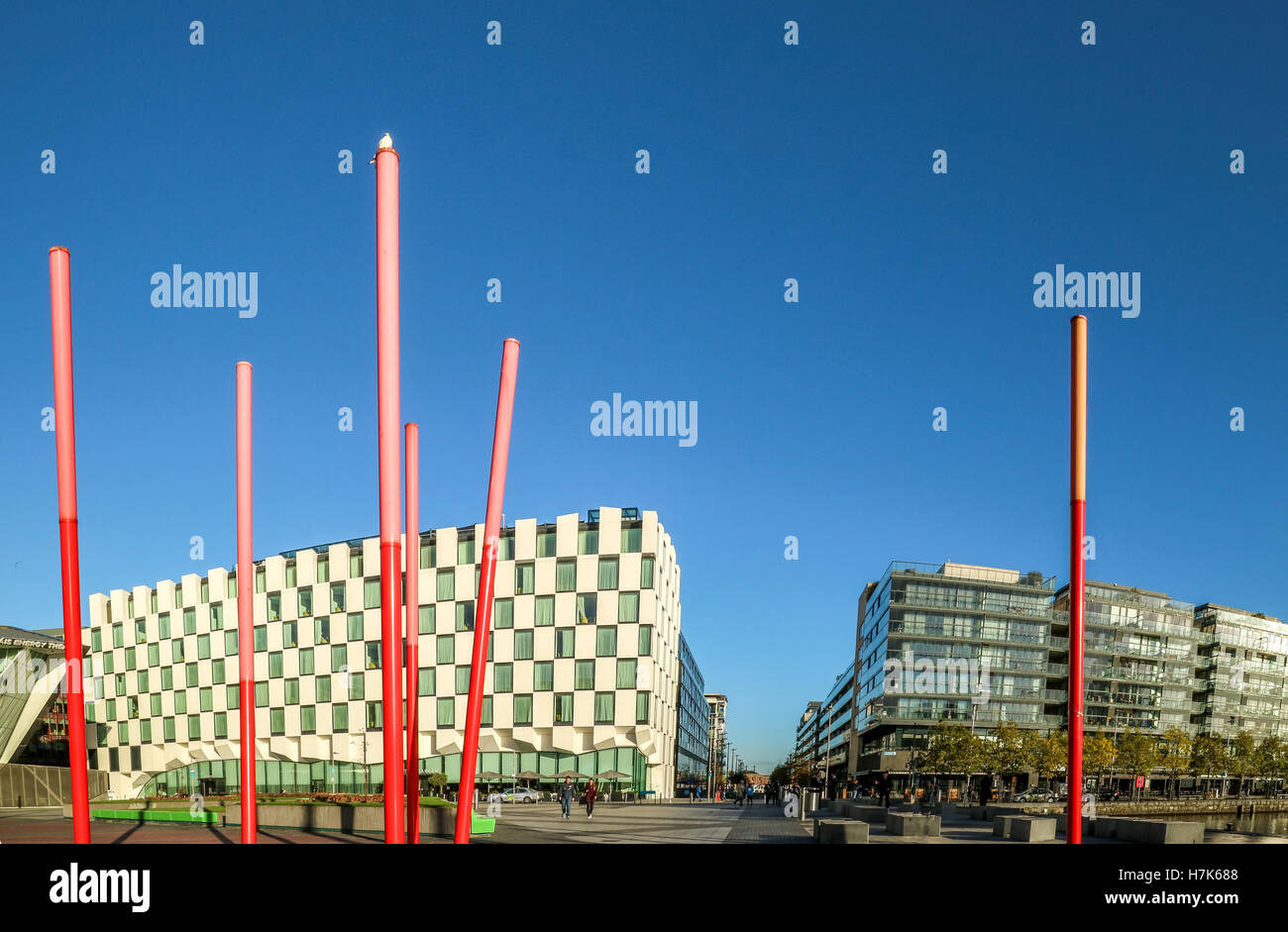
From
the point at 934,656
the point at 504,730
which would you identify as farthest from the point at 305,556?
the point at 934,656

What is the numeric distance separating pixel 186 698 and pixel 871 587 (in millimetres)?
80851

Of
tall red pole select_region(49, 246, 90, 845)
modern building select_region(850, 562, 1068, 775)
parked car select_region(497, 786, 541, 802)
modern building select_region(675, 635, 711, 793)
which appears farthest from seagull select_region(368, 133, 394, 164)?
modern building select_region(850, 562, 1068, 775)

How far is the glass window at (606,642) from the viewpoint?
65769 millimetres

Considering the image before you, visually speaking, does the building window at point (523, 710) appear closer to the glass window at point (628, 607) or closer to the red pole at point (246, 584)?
the glass window at point (628, 607)

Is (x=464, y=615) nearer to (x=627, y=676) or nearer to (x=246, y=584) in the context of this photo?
(x=627, y=676)

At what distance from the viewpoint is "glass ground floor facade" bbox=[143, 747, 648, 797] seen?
65438mm

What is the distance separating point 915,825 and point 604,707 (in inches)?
1556

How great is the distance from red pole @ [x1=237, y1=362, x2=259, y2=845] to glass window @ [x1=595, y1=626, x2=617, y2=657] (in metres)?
51.0

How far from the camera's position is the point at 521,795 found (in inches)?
2511

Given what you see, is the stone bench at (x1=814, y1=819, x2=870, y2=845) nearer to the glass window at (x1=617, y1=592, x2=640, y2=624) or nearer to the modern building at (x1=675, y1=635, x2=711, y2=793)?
the glass window at (x1=617, y1=592, x2=640, y2=624)

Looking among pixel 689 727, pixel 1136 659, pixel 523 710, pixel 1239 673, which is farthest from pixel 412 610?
pixel 1239 673
